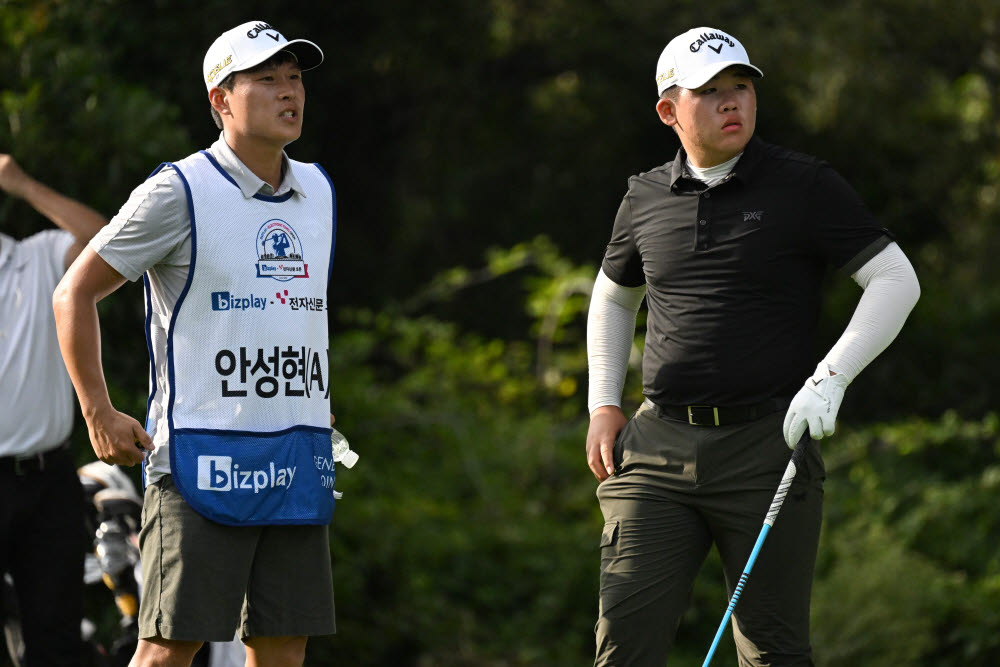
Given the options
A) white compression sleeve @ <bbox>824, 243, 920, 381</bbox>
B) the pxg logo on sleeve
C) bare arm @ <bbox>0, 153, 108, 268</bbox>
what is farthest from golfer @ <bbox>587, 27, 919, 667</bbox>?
bare arm @ <bbox>0, 153, 108, 268</bbox>

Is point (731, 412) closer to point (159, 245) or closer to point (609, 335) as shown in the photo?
point (609, 335)

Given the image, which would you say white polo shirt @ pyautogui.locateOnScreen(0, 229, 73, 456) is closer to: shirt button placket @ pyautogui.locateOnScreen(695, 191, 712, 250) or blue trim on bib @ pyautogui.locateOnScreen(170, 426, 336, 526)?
blue trim on bib @ pyautogui.locateOnScreen(170, 426, 336, 526)

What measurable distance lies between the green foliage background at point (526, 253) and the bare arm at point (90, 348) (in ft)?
8.86

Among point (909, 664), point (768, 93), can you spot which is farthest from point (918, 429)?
point (768, 93)

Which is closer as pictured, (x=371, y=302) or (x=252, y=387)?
(x=252, y=387)

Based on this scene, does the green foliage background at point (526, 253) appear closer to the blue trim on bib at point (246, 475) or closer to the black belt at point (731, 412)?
the blue trim on bib at point (246, 475)

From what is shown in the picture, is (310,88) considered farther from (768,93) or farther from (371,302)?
(768,93)

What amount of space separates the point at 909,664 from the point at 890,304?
4115 mm

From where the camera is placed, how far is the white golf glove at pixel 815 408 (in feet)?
12.5

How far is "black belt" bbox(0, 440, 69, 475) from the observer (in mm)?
4926

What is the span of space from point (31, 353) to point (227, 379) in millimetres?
1379

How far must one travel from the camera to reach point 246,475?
387 centimetres

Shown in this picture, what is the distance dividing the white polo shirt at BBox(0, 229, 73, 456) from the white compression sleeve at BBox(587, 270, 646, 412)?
1.84m

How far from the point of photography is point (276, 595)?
156 inches
